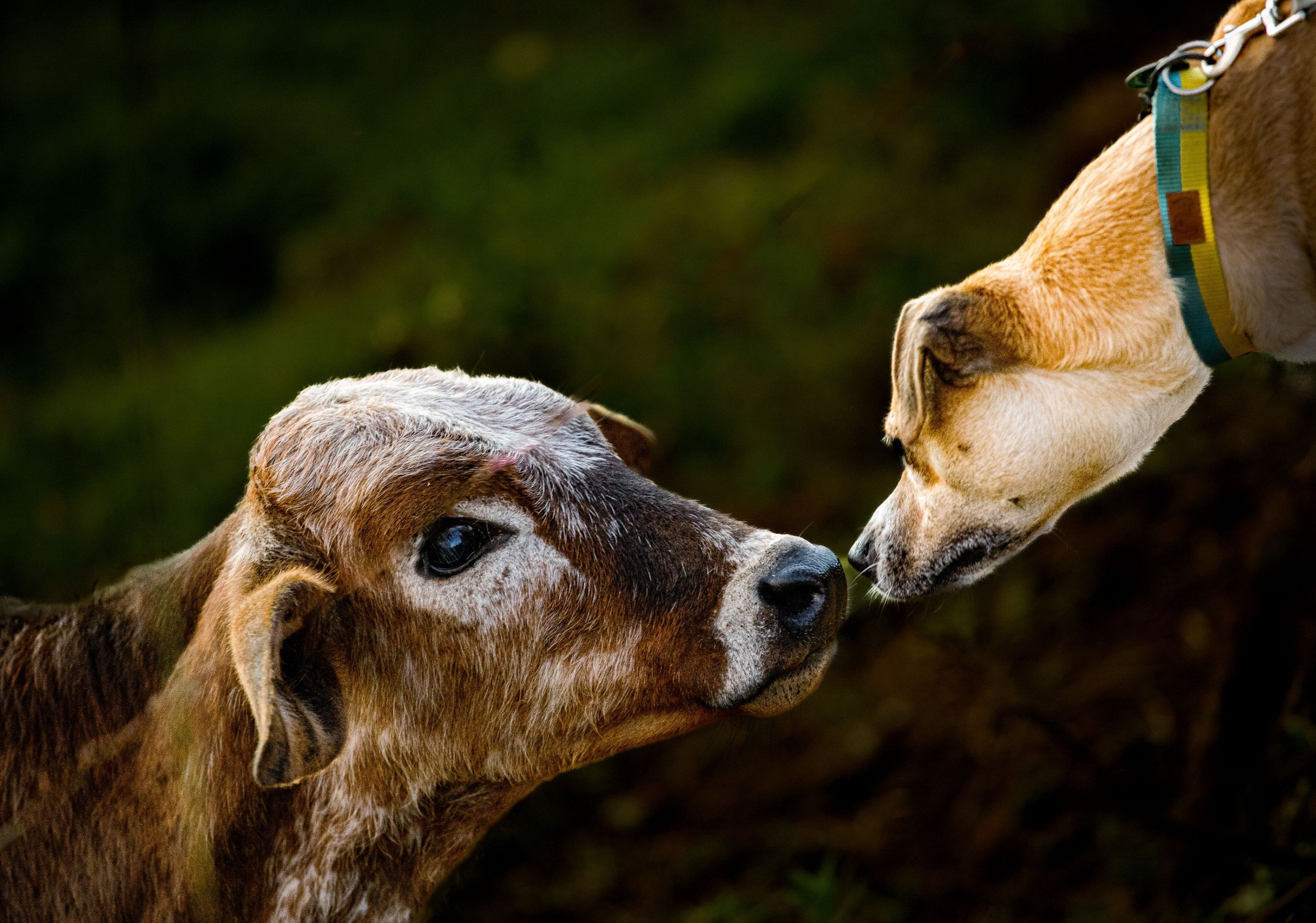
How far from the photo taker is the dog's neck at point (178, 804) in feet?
7.81

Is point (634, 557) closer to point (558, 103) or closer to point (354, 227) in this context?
point (354, 227)

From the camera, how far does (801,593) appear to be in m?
2.38

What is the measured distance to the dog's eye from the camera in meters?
2.43

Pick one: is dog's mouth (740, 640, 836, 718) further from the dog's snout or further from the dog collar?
the dog collar

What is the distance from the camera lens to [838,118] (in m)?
7.50

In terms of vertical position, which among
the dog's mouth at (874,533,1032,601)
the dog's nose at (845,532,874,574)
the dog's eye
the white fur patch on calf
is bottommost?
the dog's mouth at (874,533,1032,601)

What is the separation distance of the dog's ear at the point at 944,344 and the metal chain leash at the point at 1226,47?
0.66m

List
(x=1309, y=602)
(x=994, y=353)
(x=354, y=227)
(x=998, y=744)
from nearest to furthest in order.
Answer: (x=994, y=353) < (x=1309, y=602) < (x=998, y=744) < (x=354, y=227)

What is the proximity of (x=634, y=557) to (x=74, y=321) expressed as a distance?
7614mm

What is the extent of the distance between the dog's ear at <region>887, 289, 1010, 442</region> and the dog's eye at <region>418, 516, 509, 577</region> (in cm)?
118

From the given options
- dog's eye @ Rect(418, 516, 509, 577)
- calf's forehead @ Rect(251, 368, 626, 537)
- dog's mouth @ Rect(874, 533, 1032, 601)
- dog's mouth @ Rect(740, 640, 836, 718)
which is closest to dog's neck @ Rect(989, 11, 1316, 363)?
dog's mouth @ Rect(874, 533, 1032, 601)

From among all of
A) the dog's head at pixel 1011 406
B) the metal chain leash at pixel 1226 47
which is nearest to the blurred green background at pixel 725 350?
the dog's head at pixel 1011 406

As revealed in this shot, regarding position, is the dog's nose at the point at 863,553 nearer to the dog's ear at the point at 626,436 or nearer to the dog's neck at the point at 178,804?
the dog's ear at the point at 626,436

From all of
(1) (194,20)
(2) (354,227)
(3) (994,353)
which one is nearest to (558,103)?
(2) (354,227)
